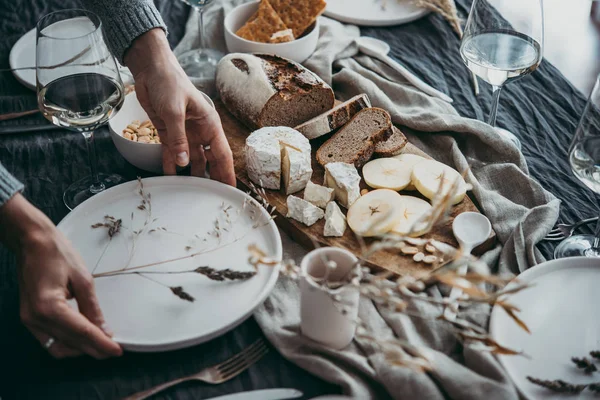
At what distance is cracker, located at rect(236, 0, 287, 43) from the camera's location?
6.42 feet

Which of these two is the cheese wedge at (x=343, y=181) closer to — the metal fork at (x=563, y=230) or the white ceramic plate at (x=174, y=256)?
the white ceramic plate at (x=174, y=256)

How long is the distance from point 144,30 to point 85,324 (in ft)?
2.59

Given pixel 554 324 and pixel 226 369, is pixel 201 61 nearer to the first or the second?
pixel 226 369

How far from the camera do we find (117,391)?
3.60 feet

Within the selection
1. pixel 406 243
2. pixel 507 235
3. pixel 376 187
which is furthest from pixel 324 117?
pixel 507 235

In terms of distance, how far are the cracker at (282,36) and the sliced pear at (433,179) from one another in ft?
2.14

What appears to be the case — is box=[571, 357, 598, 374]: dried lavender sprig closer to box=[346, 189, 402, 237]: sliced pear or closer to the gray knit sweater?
box=[346, 189, 402, 237]: sliced pear

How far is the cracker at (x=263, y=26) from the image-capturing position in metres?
1.96

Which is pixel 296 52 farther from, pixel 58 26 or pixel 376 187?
pixel 58 26

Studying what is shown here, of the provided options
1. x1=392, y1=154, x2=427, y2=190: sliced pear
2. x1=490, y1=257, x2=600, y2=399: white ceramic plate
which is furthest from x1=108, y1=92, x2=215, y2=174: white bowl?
x1=490, y1=257, x2=600, y2=399: white ceramic plate

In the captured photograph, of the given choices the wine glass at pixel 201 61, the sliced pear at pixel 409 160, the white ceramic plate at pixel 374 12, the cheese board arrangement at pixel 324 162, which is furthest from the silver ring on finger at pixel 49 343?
the white ceramic plate at pixel 374 12

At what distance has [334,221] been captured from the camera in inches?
56.1

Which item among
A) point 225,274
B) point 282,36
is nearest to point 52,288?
point 225,274

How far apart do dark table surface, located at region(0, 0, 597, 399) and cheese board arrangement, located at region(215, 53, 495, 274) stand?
0.29 metres
